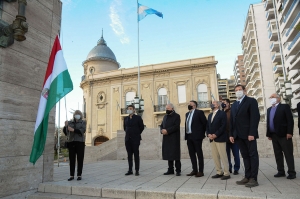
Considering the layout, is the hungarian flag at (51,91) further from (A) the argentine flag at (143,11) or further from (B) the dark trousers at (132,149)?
(A) the argentine flag at (143,11)

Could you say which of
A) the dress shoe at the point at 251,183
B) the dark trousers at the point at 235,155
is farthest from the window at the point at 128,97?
the dress shoe at the point at 251,183

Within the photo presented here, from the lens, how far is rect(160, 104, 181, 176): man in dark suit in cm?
585

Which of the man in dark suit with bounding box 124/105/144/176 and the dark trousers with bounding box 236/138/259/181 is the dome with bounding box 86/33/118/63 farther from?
the dark trousers with bounding box 236/138/259/181

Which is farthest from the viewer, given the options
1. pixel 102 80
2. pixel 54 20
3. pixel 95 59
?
pixel 95 59

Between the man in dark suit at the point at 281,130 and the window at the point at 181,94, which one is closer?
the man in dark suit at the point at 281,130

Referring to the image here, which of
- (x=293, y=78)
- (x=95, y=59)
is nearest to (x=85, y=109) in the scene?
(x=95, y=59)

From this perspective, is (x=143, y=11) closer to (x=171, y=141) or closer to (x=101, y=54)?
(x=171, y=141)

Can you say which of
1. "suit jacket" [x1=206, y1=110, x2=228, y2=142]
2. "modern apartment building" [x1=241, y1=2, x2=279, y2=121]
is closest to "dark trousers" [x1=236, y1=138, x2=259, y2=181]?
"suit jacket" [x1=206, y1=110, x2=228, y2=142]

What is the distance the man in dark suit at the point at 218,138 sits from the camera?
5125 millimetres

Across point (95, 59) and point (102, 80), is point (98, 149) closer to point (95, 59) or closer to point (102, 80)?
point (102, 80)

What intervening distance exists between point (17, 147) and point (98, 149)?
970 centimetres

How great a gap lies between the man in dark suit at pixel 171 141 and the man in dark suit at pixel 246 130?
1623 mm

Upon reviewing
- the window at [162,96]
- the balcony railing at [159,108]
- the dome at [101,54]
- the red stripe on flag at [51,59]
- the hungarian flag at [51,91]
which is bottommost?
the hungarian flag at [51,91]

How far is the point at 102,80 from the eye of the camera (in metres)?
32.2
